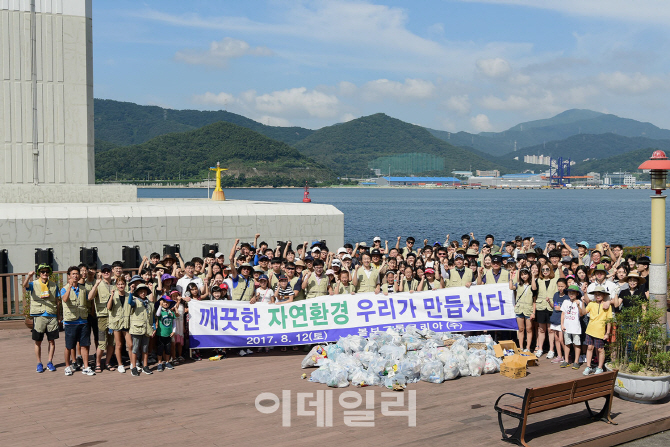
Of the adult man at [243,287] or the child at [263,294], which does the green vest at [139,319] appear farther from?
the child at [263,294]

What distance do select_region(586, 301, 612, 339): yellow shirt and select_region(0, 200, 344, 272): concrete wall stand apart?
1328 cm

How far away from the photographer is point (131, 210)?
67.2 ft

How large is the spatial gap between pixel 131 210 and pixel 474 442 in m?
15.2

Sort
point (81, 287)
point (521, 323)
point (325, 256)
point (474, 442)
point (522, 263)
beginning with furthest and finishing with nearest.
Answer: point (325, 256)
point (522, 263)
point (521, 323)
point (81, 287)
point (474, 442)

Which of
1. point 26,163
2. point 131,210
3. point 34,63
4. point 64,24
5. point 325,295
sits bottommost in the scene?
point 325,295

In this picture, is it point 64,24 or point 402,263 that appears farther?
point 64,24

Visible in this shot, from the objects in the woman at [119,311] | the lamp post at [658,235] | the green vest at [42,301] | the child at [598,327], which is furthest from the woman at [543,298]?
the green vest at [42,301]

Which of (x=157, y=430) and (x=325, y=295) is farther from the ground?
(x=325, y=295)

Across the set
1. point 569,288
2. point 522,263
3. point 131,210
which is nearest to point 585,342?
point 569,288

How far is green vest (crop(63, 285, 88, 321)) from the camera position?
11008 mm

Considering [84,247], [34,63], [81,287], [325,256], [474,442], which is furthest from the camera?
[34,63]

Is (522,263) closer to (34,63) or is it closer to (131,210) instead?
(131,210)

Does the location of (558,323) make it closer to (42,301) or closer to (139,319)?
(139,319)

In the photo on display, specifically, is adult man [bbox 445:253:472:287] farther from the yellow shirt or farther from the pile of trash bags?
the yellow shirt
